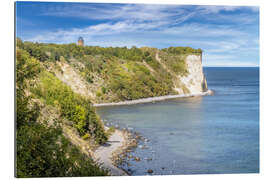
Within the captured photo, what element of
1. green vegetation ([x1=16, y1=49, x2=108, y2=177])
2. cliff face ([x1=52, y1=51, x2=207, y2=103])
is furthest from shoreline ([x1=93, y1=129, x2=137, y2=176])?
cliff face ([x1=52, y1=51, x2=207, y2=103])

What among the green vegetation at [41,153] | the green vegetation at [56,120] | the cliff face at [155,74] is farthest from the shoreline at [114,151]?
the cliff face at [155,74]

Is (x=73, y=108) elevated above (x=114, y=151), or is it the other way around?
(x=73, y=108)

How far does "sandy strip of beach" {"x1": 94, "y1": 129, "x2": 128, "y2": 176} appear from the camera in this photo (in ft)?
20.7

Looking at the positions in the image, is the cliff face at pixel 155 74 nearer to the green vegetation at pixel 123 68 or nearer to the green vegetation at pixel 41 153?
the green vegetation at pixel 123 68

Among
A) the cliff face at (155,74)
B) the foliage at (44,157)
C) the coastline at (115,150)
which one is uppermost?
the cliff face at (155,74)

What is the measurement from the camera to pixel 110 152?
7.70 m

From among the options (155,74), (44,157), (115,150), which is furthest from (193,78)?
(44,157)

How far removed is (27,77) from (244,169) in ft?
12.7

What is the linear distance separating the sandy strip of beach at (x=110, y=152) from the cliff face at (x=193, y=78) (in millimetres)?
13759

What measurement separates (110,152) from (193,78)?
17556 millimetres

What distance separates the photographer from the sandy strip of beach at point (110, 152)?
6.32 m

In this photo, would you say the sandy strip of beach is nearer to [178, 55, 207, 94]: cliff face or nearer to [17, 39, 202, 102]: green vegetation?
[17, 39, 202, 102]: green vegetation

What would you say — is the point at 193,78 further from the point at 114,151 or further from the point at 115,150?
the point at 114,151
